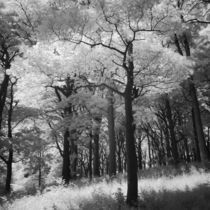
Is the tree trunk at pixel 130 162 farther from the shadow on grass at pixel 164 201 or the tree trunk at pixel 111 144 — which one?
the tree trunk at pixel 111 144

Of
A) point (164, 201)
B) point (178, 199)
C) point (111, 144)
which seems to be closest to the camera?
point (164, 201)

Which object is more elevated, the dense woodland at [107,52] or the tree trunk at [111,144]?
the dense woodland at [107,52]

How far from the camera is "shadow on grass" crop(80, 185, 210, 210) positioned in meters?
7.18

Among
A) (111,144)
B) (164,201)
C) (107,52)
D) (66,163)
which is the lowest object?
(164,201)

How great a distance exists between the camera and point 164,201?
7.56m

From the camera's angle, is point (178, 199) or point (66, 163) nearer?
point (178, 199)

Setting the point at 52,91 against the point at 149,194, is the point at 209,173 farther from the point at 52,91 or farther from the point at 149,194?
the point at 52,91

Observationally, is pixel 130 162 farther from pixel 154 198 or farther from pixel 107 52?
pixel 107 52

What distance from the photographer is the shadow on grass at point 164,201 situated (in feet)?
23.6

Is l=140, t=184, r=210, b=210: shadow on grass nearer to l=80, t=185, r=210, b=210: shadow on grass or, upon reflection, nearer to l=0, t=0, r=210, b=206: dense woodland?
l=80, t=185, r=210, b=210: shadow on grass

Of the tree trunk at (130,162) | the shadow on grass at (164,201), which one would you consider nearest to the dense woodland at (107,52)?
the tree trunk at (130,162)

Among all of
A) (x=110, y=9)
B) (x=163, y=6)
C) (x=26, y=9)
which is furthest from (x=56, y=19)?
(x=26, y=9)

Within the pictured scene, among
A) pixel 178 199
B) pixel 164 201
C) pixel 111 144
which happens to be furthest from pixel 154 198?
pixel 111 144

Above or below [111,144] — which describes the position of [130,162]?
below
